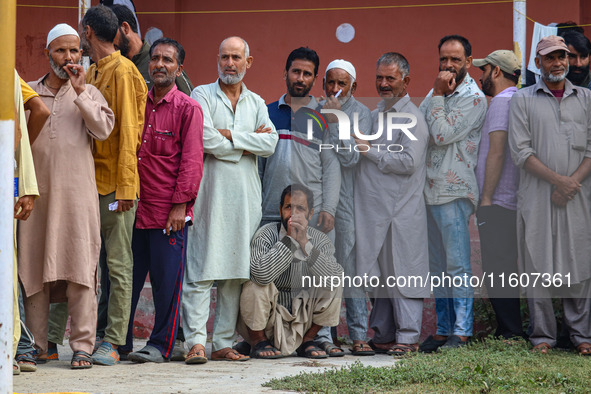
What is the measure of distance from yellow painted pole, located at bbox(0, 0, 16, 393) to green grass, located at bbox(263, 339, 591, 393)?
1561mm

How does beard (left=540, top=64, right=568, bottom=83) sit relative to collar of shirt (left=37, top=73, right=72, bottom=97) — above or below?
above

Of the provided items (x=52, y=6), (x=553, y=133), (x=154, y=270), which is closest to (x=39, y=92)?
(x=154, y=270)

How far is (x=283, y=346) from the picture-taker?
6.02 m

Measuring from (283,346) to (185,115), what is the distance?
1738 millimetres

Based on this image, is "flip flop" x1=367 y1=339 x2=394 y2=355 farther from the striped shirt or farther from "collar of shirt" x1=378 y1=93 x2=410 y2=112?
"collar of shirt" x1=378 y1=93 x2=410 y2=112

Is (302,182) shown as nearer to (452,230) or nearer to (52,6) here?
(452,230)

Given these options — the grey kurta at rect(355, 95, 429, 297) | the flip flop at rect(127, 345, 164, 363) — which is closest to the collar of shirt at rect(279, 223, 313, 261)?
the grey kurta at rect(355, 95, 429, 297)

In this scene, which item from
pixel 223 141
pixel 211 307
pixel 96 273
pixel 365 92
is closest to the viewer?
pixel 96 273

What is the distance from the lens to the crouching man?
19.7 ft

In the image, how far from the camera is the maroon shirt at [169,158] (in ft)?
18.9

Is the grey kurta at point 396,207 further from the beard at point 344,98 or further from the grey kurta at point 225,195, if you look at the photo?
the grey kurta at point 225,195

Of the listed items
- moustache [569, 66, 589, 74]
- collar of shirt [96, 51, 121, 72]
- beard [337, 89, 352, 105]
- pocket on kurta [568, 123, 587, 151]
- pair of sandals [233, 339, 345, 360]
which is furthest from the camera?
moustache [569, 66, 589, 74]

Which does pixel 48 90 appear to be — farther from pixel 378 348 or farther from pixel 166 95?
pixel 378 348

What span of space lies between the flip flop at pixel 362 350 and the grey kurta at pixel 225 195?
95cm
